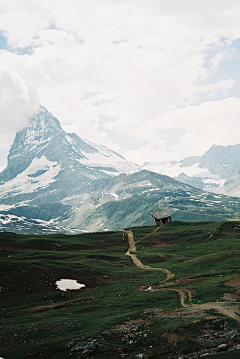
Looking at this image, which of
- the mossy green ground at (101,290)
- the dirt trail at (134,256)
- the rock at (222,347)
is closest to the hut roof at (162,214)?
the dirt trail at (134,256)

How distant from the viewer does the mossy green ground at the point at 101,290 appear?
3828 cm

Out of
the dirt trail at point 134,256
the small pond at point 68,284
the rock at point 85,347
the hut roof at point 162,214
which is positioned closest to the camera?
the rock at point 85,347

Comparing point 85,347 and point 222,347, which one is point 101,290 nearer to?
point 85,347

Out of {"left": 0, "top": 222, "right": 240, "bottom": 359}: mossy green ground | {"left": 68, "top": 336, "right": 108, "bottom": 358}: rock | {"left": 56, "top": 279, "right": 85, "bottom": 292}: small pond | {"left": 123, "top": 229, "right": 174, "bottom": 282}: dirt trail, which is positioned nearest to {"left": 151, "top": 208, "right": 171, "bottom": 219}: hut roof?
{"left": 123, "top": 229, "right": 174, "bottom": 282}: dirt trail

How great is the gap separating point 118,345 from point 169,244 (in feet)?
339

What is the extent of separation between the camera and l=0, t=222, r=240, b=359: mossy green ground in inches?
1507

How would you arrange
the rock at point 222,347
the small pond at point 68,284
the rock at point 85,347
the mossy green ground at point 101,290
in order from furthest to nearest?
the small pond at point 68,284 < the mossy green ground at point 101,290 < the rock at point 85,347 < the rock at point 222,347

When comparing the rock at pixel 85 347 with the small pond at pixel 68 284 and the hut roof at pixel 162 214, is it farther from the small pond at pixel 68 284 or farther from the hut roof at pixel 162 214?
the hut roof at pixel 162 214

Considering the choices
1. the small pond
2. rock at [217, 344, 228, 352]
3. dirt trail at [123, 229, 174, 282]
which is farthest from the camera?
dirt trail at [123, 229, 174, 282]

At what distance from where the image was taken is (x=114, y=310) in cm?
5275

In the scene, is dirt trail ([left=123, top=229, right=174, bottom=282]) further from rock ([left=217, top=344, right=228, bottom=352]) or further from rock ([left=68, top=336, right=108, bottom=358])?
rock ([left=217, top=344, right=228, bottom=352])

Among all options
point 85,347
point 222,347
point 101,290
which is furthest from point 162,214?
point 85,347

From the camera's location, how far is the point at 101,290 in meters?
73.6

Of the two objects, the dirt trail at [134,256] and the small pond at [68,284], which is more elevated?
the dirt trail at [134,256]
